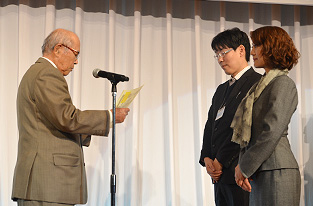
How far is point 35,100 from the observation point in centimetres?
251

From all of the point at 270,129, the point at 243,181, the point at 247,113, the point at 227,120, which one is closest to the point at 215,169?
the point at 227,120

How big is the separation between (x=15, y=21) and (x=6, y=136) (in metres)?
1.09

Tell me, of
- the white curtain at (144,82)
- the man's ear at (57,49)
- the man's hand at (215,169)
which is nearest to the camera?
the man's ear at (57,49)

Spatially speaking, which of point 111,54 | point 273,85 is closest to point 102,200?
point 111,54

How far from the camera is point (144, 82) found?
4.49m

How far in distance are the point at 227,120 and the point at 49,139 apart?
1184 millimetres

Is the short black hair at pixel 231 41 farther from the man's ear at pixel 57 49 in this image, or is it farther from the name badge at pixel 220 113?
the man's ear at pixel 57 49

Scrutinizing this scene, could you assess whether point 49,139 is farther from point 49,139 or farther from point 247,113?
point 247,113

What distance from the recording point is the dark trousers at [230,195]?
9.27ft

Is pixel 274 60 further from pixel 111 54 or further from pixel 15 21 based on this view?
pixel 15 21

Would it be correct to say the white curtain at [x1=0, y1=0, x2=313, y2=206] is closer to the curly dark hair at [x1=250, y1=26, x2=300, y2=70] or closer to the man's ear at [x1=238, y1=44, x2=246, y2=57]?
the man's ear at [x1=238, y1=44, x2=246, y2=57]

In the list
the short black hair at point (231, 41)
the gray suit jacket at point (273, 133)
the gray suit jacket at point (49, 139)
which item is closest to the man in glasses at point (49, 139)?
the gray suit jacket at point (49, 139)

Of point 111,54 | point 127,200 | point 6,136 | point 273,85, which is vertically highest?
point 111,54

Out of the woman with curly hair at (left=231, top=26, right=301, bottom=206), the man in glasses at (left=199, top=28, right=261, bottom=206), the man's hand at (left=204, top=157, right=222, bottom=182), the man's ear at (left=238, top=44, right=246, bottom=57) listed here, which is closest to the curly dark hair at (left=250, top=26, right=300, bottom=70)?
the woman with curly hair at (left=231, top=26, right=301, bottom=206)
